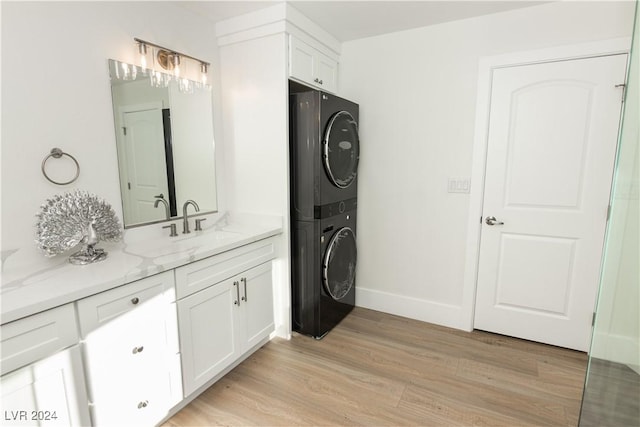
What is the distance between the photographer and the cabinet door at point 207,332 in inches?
68.3

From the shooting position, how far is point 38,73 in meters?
1.53

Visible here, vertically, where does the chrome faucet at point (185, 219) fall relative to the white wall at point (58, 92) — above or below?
below

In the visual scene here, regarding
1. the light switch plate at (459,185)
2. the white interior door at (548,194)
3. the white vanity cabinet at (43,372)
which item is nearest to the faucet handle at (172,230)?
the white vanity cabinet at (43,372)

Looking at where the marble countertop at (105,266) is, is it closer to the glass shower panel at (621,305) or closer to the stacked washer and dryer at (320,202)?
the stacked washer and dryer at (320,202)

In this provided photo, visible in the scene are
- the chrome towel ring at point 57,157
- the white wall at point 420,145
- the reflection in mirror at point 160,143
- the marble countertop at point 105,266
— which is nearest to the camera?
the marble countertop at point 105,266

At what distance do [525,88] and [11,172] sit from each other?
3.02 meters

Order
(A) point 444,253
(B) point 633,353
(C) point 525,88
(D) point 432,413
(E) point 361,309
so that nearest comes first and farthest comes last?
(B) point 633,353, (D) point 432,413, (C) point 525,88, (A) point 444,253, (E) point 361,309

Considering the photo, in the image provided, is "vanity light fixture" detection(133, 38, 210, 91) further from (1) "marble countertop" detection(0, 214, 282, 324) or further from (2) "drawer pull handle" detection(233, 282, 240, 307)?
(2) "drawer pull handle" detection(233, 282, 240, 307)

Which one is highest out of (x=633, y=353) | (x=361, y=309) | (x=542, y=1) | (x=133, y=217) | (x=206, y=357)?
(x=542, y=1)

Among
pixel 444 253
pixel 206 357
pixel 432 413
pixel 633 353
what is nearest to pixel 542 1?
pixel 444 253

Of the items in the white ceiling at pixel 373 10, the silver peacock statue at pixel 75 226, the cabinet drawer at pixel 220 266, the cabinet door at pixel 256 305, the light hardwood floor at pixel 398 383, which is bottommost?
the light hardwood floor at pixel 398 383

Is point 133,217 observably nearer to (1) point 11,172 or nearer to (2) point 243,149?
(1) point 11,172

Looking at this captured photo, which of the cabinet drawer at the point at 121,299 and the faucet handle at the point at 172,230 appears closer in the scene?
the cabinet drawer at the point at 121,299

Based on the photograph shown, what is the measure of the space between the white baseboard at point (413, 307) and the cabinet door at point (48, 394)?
2.23m
